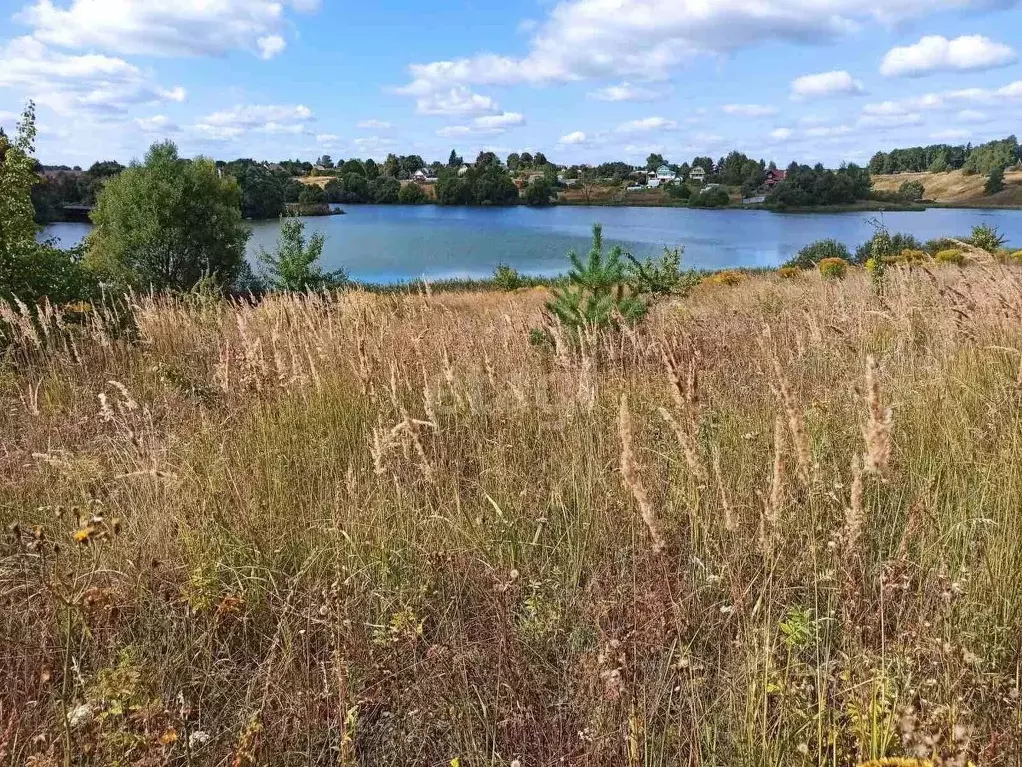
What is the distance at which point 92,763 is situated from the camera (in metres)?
1.57

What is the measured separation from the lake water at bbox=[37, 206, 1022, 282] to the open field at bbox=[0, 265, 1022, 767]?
22.5m

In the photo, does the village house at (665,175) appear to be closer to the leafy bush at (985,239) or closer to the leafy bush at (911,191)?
the leafy bush at (911,191)

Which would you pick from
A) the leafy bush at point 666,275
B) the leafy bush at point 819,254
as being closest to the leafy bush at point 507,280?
the leafy bush at point 819,254

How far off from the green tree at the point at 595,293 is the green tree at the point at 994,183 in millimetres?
119812

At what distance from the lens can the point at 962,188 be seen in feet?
348

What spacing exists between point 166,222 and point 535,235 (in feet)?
114

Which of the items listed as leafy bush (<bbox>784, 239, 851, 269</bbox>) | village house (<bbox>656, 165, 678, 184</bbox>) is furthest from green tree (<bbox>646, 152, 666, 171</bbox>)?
leafy bush (<bbox>784, 239, 851, 269</bbox>)

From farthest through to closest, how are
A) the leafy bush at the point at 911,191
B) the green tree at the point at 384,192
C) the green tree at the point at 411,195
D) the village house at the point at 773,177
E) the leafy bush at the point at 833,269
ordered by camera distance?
1. the village house at the point at 773,177
2. the leafy bush at the point at 911,191
3. the green tree at the point at 384,192
4. the green tree at the point at 411,195
5. the leafy bush at the point at 833,269

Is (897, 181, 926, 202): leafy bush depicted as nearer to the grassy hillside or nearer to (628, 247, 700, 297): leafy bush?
the grassy hillside

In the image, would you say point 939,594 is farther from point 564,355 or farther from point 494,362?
point 494,362

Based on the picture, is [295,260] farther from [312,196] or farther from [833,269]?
[312,196]

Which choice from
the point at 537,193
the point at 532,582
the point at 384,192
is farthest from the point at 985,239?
the point at 384,192

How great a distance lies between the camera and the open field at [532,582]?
5.19ft

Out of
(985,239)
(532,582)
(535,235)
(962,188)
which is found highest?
(962,188)
